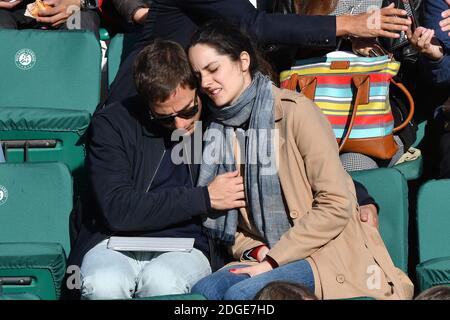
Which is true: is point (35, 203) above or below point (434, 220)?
below

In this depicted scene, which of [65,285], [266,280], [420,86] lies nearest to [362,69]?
[420,86]

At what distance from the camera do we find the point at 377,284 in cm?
355

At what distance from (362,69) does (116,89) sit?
3.21ft

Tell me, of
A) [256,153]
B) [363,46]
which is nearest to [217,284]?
[256,153]

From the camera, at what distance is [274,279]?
3447mm

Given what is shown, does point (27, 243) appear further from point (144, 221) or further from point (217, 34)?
point (217, 34)

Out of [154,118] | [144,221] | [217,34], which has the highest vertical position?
[217,34]

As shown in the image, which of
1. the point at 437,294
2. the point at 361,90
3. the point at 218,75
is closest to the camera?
the point at 437,294

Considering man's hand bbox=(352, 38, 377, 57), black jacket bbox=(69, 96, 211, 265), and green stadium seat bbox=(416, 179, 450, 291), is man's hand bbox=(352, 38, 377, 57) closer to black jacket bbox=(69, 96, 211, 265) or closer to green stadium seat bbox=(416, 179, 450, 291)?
green stadium seat bbox=(416, 179, 450, 291)

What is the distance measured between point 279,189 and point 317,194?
0.44 feet

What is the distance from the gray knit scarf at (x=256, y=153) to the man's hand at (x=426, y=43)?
0.92 m

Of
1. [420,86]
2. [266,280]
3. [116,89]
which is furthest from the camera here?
[420,86]

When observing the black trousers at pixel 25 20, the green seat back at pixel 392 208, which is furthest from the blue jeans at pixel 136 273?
the black trousers at pixel 25 20

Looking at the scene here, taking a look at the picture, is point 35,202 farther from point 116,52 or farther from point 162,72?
point 116,52
